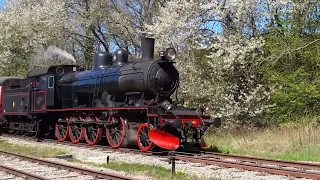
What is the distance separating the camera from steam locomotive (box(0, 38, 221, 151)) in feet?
43.6

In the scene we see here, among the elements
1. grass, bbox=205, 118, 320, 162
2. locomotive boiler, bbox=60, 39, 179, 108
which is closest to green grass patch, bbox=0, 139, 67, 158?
locomotive boiler, bbox=60, 39, 179, 108

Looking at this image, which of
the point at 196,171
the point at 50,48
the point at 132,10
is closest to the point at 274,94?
the point at 196,171

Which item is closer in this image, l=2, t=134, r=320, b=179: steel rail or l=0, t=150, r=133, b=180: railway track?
l=0, t=150, r=133, b=180: railway track

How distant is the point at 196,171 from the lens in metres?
10.1

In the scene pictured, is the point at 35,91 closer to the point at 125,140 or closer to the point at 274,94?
the point at 125,140

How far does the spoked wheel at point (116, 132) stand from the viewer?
14329mm

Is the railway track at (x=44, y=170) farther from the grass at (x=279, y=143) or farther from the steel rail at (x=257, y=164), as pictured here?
the grass at (x=279, y=143)

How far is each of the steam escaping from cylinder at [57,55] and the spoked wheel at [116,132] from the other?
15.1 metres

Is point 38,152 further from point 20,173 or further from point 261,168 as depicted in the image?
point 261,168

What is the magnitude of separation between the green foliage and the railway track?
9300mm

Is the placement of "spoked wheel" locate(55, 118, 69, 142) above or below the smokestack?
below

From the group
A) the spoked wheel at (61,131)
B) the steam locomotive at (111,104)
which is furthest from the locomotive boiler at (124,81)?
the spoked wheel at (61,131)

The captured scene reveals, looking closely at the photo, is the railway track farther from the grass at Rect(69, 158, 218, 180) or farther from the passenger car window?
the passenger car window

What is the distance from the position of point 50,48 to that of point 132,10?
21.1 ft
